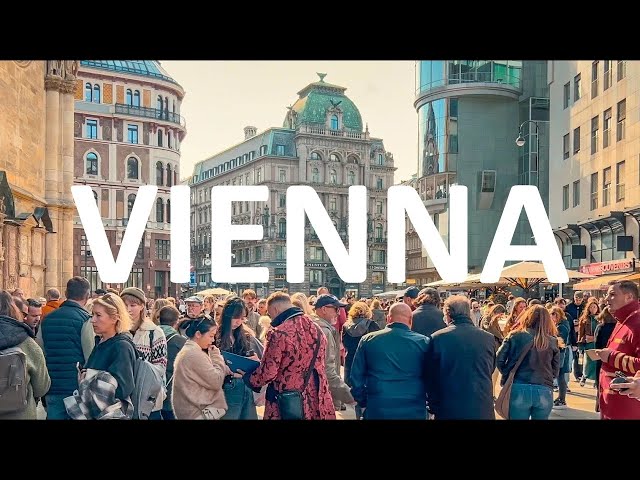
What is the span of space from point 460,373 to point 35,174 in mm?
20163

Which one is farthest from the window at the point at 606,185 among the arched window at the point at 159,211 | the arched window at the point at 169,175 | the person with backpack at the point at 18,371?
the arched window at the point at 169,175

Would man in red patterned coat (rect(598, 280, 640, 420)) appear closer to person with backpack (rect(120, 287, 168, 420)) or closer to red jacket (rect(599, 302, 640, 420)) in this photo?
red jacket (rect(599, 302, 640, 420))

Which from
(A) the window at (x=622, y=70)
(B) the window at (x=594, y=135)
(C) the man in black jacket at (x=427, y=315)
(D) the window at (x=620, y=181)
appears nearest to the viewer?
(C) the man in black jacket at (x=427, y=315)

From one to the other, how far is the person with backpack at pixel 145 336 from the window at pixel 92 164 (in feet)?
199

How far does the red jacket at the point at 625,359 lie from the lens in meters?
6.58

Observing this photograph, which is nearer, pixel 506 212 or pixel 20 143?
pixel 506 212

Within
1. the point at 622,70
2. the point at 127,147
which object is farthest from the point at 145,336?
the point at 127,147

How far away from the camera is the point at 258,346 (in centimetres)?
848

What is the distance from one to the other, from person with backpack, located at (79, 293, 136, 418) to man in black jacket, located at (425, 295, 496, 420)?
2356mm

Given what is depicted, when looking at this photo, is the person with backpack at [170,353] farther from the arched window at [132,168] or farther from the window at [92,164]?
the arched window at [132,168]
